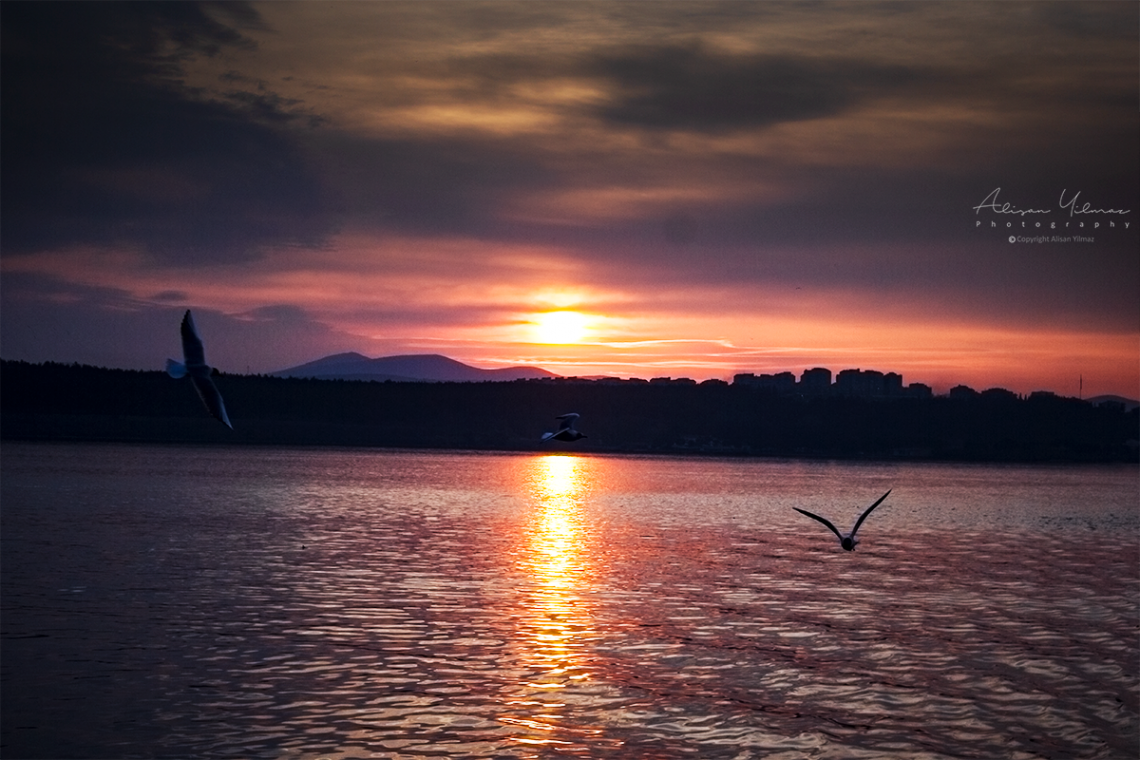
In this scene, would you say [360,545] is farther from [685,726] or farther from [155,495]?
[155,495]

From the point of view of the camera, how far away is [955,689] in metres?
27.0

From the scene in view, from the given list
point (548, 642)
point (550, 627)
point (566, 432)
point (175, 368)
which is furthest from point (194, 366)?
point (566, 432)

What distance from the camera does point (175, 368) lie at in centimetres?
2108

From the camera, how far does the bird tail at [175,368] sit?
2092cm

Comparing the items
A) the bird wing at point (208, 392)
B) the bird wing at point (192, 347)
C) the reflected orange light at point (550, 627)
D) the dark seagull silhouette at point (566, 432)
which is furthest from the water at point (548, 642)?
the bird wing at point (192, 347)

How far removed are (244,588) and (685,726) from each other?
20600mm

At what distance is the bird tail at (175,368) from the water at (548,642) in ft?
20.9

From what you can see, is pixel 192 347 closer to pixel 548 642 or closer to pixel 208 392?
pixel 208 392

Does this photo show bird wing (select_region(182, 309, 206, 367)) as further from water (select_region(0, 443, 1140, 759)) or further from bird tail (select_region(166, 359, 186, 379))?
water (select_region(0, 443, 1140, 759))

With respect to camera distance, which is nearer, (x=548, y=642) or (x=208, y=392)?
(x=208, y=392)

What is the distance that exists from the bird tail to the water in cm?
638

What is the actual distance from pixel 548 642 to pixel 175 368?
1345 cm

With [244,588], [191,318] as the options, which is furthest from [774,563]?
[191,318]

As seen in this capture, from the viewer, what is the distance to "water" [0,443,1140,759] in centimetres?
2220
